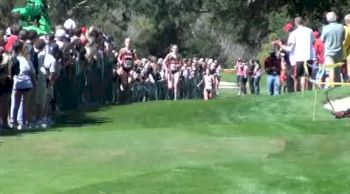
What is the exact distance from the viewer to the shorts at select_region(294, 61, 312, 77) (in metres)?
22.7

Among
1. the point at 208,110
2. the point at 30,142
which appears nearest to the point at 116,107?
the point at 208,110

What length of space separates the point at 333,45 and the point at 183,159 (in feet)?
31.5

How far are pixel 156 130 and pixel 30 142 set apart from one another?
2.28 meters

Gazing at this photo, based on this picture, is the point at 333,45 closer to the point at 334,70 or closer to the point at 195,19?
the point at 334,70

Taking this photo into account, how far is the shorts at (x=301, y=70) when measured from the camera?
22734mm

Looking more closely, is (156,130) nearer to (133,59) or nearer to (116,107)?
(116,107)

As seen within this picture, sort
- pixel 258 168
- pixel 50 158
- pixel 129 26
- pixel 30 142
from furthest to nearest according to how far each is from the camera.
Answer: pixel 129 26 < pixel 30 142 < pixel 50 158 < pixel 258 168

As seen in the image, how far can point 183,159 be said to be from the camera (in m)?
12.6

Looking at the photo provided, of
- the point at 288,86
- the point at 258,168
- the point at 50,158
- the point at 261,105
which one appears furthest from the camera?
the point at 288,86

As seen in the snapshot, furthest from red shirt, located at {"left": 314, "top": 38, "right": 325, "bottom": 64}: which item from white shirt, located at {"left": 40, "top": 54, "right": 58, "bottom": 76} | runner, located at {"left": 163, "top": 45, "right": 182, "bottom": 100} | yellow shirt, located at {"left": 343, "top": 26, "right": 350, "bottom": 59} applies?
runner, located at {"left": 163, "top": 45, "right": 182, "bottom": 100}

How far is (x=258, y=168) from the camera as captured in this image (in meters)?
11.6

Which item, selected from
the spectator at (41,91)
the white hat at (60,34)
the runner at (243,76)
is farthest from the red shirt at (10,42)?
the runner at (243,76)

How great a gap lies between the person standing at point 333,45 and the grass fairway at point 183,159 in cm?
289

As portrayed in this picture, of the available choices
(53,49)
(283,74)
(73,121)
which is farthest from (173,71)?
(53,49)
